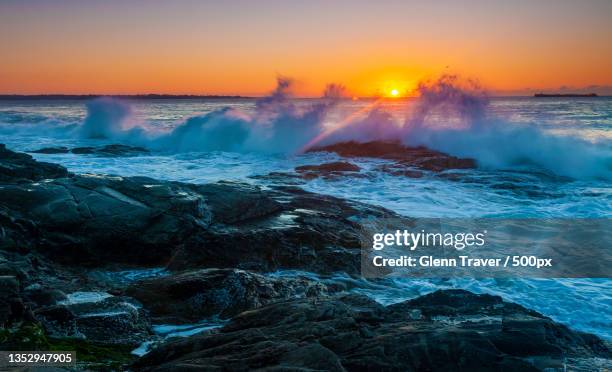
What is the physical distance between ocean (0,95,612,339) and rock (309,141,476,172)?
2.12 ft

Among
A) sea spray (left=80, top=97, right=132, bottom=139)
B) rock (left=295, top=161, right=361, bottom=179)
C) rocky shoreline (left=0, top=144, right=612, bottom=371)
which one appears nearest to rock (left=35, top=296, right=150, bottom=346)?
rocky shoreline (left=0, top=144, right=612, bottom=371)

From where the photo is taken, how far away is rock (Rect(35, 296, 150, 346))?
15.2 ft

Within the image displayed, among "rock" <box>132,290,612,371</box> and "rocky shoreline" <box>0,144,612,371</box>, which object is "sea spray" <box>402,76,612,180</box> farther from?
"rock" <box>132,290,612,371</box>

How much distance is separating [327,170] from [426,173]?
310 cm

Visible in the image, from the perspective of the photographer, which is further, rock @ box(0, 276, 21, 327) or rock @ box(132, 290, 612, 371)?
rock @ box(0, 276, 21, 327)

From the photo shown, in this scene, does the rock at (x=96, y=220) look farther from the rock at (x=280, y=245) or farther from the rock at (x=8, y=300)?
the rock at (x=8, y=300)

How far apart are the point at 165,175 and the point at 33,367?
43.7ft

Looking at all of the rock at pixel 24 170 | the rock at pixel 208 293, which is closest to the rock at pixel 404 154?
the rock at pixel 24 170

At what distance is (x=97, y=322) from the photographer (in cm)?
481

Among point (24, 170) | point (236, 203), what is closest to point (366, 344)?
point (236, 203)

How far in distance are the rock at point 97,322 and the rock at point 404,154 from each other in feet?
45.3

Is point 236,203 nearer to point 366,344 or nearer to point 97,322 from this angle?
point 97,322

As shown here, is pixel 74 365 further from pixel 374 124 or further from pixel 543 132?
pixel 374 124

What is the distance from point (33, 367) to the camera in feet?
11.2
